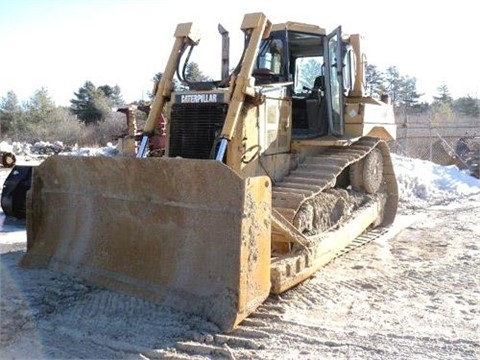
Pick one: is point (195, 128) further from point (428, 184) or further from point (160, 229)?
point (428, 184)

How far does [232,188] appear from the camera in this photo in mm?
4066

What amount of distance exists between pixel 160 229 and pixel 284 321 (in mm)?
1346

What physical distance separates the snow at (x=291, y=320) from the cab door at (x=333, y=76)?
202cm

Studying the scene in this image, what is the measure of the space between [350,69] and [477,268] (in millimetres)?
3364

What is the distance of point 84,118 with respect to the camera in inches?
1842

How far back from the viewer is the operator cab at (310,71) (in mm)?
7008

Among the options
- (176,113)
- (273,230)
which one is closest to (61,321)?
(273,230)

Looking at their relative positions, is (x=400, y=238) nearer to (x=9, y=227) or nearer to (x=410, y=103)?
(x=9, y=227)

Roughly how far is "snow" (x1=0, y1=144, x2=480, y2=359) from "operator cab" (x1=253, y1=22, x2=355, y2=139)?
6.74ft

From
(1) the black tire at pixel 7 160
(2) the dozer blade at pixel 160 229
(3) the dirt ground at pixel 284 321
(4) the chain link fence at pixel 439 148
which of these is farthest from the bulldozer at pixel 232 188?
(1) the black tire at pixel 7 160

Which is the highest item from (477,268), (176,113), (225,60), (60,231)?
(225,60)

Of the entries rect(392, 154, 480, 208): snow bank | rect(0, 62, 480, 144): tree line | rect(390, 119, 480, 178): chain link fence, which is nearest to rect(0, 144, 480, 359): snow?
rect(392, 154, 480, 208): snow bank

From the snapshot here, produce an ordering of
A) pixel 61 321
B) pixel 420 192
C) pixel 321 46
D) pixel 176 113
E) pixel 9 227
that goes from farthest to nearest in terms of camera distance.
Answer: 1. pixel 420 192
2. pixel 9 227
3. pixel 321 46
4. pixel 176 113
5. pixel 61 321

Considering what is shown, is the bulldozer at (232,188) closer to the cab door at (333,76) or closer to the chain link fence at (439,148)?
the cab door at (333,76)
